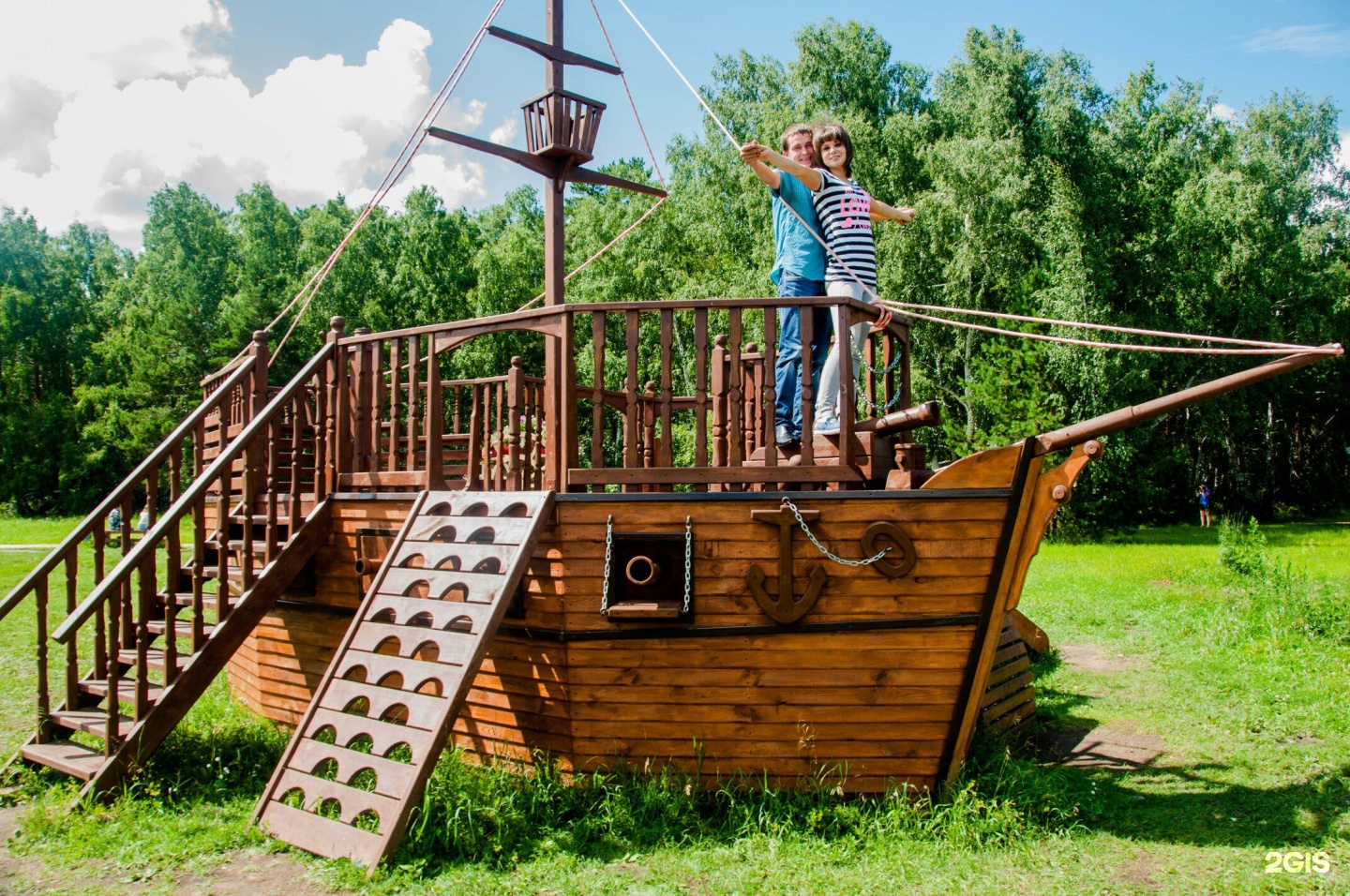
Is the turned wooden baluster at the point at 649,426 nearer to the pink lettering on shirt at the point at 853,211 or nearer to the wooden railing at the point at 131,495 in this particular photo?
the pink lettering on shirt at the point at 853,211

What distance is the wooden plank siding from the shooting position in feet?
15.0

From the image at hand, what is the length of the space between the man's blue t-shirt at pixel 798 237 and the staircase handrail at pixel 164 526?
9.91ft

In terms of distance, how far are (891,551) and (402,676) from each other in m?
2.51

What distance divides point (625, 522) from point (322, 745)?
1815 mm

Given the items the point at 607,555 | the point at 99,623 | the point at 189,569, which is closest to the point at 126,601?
the point at 99,623

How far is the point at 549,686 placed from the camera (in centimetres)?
476

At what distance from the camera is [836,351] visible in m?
4.77

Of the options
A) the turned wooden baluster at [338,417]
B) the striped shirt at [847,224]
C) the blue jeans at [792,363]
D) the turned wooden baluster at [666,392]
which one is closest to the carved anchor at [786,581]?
the turned wooden baluster at [666,392]

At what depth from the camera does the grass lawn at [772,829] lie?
4035 mm

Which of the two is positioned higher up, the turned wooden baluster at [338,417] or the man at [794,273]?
the man at [794,273]

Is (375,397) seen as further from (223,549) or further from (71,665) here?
(71,665)

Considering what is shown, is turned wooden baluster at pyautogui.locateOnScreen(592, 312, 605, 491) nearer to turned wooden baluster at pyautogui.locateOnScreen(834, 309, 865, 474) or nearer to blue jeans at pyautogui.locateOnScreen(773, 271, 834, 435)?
blue jeans at pyautogui.locateOnScreen(773, 271, 834, 435)

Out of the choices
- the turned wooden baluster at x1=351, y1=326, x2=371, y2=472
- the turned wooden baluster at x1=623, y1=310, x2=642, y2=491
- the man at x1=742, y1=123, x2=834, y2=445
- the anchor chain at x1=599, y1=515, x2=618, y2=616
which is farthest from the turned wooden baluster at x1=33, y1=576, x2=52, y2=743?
the man at x1=742, y1=123, x2=834, y2=445

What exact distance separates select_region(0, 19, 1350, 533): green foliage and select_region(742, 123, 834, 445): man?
15519 mm
